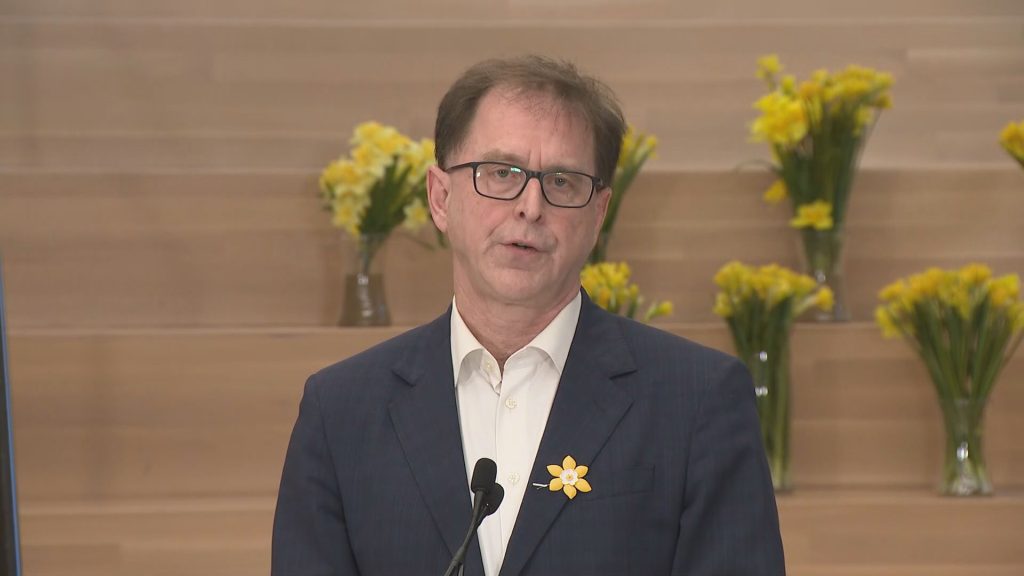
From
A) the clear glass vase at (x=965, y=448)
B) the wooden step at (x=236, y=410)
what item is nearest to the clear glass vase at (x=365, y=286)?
the wooden step at (x=236, y=410)

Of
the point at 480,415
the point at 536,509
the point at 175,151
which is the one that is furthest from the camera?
the point at 175,151

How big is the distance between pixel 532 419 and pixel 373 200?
1.68m

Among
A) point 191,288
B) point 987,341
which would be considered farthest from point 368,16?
point 987,341

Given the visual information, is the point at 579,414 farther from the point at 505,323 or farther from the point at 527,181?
the point at 527,181

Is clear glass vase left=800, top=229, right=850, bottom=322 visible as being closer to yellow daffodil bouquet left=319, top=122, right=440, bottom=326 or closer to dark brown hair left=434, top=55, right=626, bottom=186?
yellow daffodil bouquet left=319, top=122, right=440, bottom=326

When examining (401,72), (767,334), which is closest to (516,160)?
(767,334)

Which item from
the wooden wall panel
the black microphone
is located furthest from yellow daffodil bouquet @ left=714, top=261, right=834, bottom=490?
the black microphone

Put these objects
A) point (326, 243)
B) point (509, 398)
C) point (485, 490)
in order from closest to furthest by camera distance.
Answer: point (485, 490), point (509, 398), point (326, 243)

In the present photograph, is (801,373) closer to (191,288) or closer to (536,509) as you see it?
(191,288)

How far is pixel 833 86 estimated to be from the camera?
10.8 ft

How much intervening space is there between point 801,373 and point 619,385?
1661 millimetres

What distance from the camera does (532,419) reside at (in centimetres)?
169

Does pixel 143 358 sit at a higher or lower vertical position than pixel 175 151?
lower

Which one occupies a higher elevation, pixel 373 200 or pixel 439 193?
pixel 439 193
